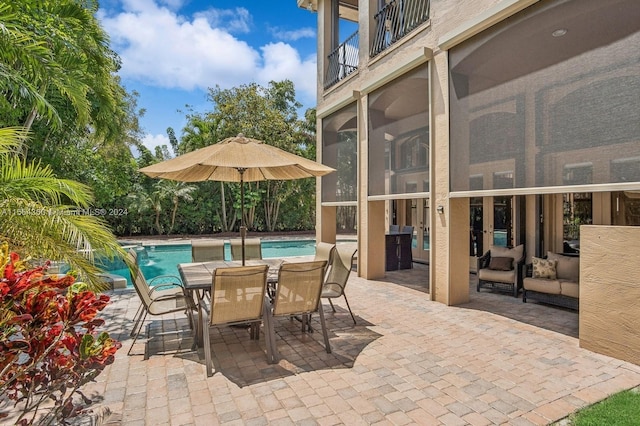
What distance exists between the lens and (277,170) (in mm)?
6887

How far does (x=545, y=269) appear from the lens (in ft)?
23.7

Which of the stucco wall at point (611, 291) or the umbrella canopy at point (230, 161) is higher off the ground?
the umbrella canopy at point (230, 161)

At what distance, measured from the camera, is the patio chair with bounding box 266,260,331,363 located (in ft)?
15.7

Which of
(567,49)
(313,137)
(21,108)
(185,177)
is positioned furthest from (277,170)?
(313,137)

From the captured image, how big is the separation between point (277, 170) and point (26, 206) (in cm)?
387

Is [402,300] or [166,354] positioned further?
[402,300]

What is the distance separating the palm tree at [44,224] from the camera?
404 cm

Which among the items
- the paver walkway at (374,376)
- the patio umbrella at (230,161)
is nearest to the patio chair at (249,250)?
the patio umbrella at (230,161)

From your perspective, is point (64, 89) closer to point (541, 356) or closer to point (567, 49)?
point (567, 49)

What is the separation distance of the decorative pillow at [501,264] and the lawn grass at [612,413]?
4.52 m

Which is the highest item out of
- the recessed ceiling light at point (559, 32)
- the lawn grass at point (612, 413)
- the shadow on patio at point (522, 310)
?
the recessed ceiling light at point (559, 32)

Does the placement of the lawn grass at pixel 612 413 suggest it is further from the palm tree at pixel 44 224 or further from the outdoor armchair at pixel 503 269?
the palm tree at pixel 44 224

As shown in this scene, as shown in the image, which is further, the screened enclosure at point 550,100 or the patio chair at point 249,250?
the patio chair at point 249,250

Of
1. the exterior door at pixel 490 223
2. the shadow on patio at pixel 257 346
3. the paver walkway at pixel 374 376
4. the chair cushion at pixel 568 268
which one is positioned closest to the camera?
the paver walkway at pixel 374 376
